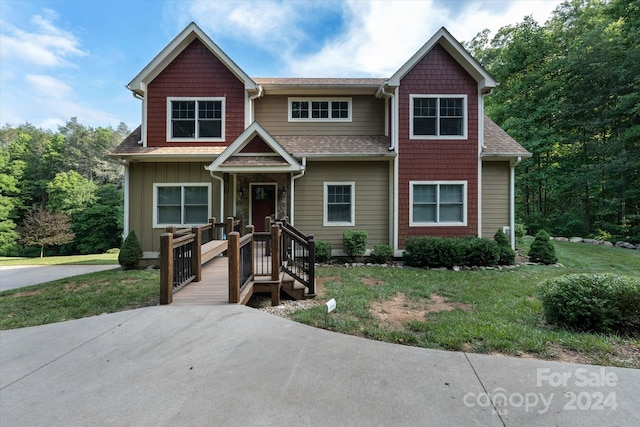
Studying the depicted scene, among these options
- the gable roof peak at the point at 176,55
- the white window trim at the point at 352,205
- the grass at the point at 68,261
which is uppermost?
the gable roof peak at the point at 176,55

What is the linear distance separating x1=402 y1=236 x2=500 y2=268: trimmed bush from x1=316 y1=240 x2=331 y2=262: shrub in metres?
2.70

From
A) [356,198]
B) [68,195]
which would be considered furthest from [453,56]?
[68,195]

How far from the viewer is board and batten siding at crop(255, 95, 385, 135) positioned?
35.2 feet

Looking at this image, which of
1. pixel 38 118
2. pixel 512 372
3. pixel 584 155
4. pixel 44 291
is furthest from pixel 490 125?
pixel 38 118

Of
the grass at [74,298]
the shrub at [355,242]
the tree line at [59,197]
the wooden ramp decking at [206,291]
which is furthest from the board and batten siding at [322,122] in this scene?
the tree line at [59,197]

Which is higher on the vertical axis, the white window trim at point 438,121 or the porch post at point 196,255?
the white window trim at point 438,121

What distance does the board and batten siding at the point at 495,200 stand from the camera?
9.91m

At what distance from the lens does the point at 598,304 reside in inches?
145

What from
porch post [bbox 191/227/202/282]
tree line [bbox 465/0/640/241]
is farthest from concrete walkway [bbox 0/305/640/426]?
tree line [bbox 465/0/640/241]

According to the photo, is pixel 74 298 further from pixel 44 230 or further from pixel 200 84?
pixel 44 230

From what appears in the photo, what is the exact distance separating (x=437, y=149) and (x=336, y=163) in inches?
140

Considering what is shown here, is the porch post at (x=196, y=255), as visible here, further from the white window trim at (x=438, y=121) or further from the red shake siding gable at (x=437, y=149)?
the white window trim at (x=438, y=121)

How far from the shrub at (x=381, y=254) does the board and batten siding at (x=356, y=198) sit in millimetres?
410

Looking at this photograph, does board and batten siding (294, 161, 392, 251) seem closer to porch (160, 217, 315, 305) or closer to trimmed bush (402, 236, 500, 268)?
trimmed bush (402, 236, 500, 268)
